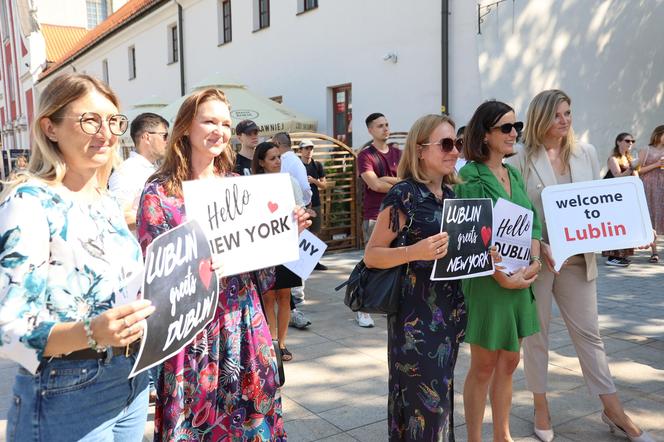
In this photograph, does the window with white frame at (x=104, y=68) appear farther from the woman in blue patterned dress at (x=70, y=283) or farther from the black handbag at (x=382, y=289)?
the woman in blue patterned dress at (x=70, y=283)

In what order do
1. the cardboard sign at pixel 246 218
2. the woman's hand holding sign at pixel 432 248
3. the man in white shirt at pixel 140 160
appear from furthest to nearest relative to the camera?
1. the man in white shirt at pixel 140 160
2. the woman's hand holding sign at pixel 432 248
3. the cardboard sign at pixel 246 218

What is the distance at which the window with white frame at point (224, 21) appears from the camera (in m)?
18.4

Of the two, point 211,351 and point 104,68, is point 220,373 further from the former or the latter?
point 104,68

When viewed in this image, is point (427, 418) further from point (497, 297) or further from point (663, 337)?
point (663, 337)

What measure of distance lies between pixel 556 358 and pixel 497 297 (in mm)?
2199

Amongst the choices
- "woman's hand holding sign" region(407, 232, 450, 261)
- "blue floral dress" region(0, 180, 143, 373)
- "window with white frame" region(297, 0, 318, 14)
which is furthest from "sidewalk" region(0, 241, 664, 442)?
"window with white frame" region(297, 0, 318, 14)

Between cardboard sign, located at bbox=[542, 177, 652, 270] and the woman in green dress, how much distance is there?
0.20 meters

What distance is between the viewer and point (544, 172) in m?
3.65

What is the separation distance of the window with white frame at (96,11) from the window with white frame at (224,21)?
3115 centimetres

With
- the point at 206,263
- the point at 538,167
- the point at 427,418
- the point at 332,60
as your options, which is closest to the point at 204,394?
the point at 206,263

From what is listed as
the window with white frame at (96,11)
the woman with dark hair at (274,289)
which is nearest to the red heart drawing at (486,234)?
the woman with dark hair at (274,289)

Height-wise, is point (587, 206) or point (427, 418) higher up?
point (587, 206)

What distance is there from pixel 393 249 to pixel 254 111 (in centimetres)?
983

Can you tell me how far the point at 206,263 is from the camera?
2150 mm
